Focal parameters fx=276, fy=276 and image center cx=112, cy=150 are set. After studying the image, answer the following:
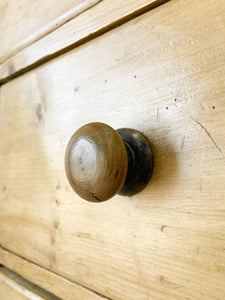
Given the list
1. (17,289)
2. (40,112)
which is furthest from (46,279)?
(40,112)

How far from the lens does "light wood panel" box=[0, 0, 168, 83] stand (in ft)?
1.08

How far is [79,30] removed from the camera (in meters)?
0.39

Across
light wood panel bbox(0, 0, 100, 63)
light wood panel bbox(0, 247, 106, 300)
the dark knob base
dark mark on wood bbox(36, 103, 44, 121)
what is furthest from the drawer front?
light wood panel bbox(0, 247, 106, 300)

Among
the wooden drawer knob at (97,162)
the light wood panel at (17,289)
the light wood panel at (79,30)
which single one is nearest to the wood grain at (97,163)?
the wooden drawer knob at (97,162)

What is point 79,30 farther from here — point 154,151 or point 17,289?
point 17,289

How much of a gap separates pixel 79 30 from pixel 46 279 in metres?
0.39

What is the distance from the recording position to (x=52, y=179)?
44 cm

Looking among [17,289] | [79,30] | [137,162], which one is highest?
[79,30]

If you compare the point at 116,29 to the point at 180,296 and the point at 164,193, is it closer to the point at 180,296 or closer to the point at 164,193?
the point at 164,193

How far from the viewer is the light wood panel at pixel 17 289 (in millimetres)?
478

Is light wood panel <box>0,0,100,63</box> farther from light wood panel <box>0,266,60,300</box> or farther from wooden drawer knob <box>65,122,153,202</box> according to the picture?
light wood panel <box>0,266,60,300</box>

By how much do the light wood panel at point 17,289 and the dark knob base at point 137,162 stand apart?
28cm

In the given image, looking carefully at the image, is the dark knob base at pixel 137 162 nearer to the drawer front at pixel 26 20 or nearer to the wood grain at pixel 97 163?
the wood grain at pixel 97 163

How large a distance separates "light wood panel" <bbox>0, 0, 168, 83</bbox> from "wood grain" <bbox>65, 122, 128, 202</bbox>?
15 centimetres
